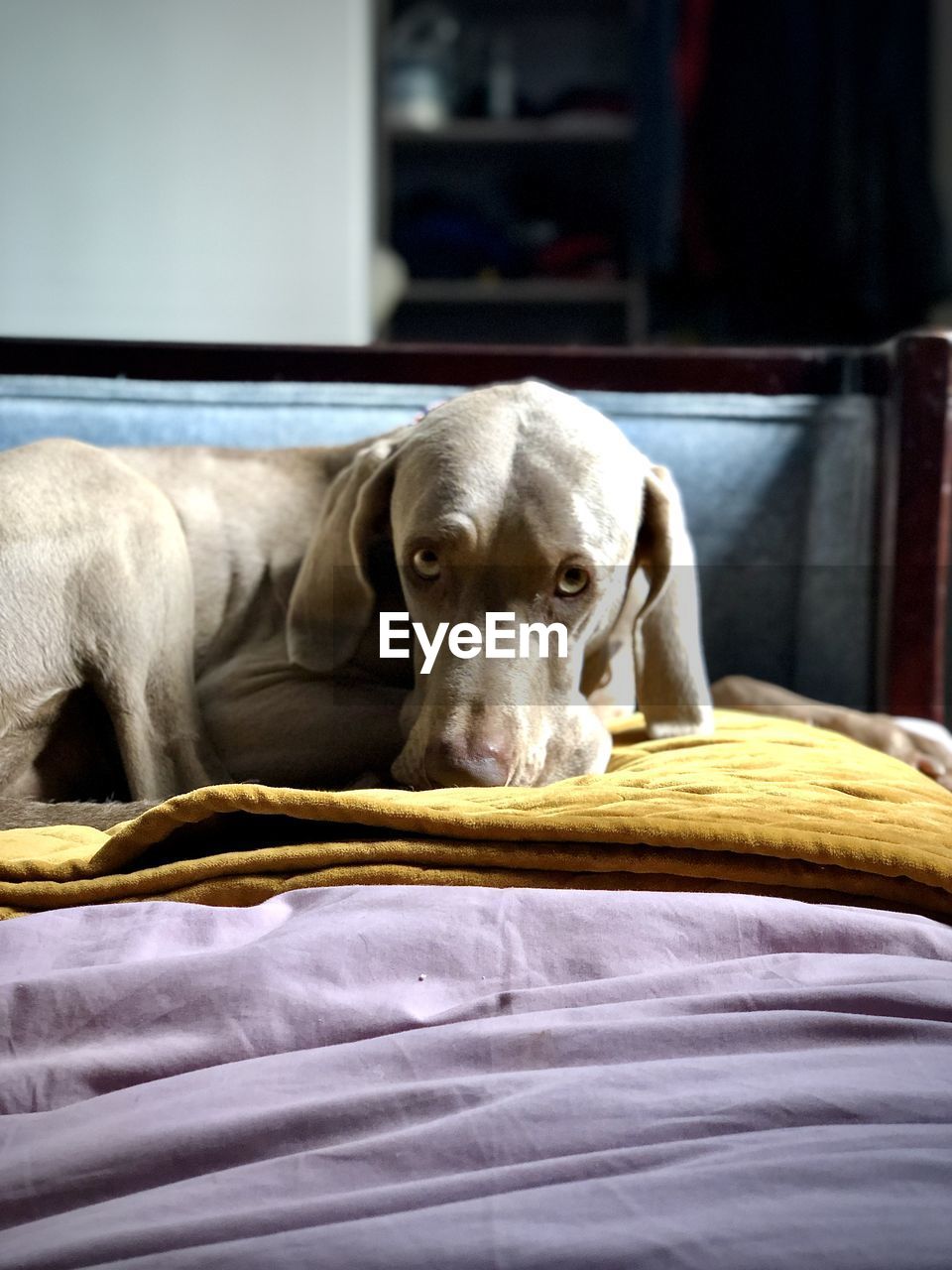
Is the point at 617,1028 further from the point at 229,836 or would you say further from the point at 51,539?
the point at 51,539

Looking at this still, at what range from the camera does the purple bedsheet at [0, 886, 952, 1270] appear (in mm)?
583

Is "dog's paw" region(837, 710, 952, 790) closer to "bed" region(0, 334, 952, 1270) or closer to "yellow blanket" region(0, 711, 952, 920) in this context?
"bed" region(0, 334, 952, 1270)

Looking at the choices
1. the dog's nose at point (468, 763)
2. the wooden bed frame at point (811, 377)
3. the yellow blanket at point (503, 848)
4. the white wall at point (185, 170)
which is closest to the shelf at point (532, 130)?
the white wall at point (185, 170)

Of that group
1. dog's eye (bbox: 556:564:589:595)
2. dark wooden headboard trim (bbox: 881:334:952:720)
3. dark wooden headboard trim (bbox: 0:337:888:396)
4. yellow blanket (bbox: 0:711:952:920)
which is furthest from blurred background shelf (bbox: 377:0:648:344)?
yellow blanket (bbox: 0:711:952:920)

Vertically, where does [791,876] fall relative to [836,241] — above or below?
below

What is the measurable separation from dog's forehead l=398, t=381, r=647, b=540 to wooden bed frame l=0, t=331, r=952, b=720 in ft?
1.91

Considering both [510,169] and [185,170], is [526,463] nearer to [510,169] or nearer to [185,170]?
[185,170]

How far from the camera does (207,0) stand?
3477 mm

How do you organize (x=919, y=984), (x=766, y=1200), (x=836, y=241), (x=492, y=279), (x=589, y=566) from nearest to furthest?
(x=766, y=1200) < (x=919, y=984) < (x=589, y=566) < (x=836, y=241) < (x=492, y=279)

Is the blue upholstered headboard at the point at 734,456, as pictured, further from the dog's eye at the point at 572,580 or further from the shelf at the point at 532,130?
the shelf at the point at 532,130

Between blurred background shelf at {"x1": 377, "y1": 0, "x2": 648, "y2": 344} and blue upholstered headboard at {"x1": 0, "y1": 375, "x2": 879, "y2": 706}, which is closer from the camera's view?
blue upholstered headboard at {"x1": 0, "y1": 375, "x2": 879, "y2": 706}

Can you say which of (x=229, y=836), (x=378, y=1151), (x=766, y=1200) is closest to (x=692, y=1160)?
(x=766, y=1200)

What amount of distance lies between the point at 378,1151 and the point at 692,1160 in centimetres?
16

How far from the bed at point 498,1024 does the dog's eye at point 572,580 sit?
203mm
